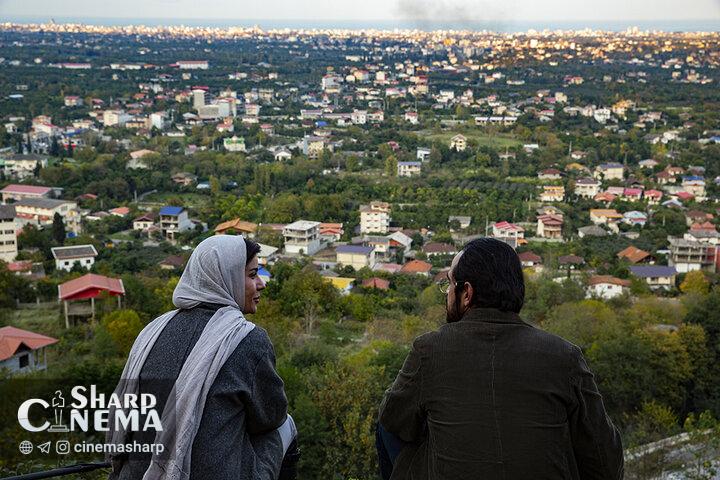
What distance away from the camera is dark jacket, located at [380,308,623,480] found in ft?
2.45

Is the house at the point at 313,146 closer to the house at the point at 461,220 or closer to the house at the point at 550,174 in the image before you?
the house at the point at 550,174

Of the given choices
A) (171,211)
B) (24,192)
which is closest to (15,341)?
(171,211)

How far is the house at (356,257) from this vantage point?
27.7 ft

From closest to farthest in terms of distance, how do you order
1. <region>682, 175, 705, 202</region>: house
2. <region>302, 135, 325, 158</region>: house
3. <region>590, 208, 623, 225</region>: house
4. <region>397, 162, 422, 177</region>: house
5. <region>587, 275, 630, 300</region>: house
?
<region>587, 275, 630, 300</region>: house → <region>590, 208, 623, 225</region>: house → <region>682, 175, 705, 202</region>: house → <region>397, 162, 422, 177</region>: house → <region>302, 135, 325, 158</region>: house

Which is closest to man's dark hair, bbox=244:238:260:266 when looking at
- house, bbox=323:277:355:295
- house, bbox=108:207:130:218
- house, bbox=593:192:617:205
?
house, bbox=323:277:355:295

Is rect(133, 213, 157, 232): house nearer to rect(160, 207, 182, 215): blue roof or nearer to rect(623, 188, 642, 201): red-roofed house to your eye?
rect(160, 207, 182, 215): blue roof

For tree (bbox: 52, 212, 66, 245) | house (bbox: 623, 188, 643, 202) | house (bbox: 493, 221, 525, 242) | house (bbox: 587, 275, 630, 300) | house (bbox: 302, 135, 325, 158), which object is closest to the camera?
house (bbox: 587, 275, 630, 300)

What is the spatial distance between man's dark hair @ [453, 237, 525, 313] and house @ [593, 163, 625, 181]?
1286 cm

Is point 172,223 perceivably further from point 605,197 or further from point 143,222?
point 605,197

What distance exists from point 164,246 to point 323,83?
19397mm

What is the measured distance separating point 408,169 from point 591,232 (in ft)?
14.0

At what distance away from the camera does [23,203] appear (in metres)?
10.4

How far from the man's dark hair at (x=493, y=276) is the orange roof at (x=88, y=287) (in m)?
5.53

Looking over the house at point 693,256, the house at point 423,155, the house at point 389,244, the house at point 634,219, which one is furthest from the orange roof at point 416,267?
the house at point 423,155
